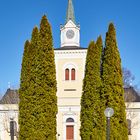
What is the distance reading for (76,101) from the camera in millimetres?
54094

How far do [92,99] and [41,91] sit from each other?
15.4 feet

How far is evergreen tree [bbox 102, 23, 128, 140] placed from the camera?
28531 millimetres

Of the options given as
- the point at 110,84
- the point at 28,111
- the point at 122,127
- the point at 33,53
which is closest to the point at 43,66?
the point at 33,53

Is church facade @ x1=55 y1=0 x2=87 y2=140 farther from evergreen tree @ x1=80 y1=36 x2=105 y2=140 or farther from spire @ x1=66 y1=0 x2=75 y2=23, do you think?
evergreen tree @ x1=80 y1=36 x2=105 y2=140

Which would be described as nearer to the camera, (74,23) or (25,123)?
(25,123)

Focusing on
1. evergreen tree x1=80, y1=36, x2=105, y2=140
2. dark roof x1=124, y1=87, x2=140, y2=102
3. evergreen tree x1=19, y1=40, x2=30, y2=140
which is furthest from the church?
evergreen tree x1=19, y1=40, x2=30, y2=140

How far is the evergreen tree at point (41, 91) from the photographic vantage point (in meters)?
26.5

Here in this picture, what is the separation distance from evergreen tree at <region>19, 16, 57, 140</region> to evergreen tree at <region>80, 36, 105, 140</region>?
3734mm

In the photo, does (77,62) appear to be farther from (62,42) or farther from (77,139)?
(77,139)

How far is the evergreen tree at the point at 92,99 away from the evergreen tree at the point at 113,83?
1019 millimetres

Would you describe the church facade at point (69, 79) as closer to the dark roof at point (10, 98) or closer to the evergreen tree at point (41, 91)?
the dark roof at point (10, 98)

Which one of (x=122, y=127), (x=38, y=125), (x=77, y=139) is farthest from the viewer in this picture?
(x=77, y=139)

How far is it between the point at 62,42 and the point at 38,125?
2944 cm

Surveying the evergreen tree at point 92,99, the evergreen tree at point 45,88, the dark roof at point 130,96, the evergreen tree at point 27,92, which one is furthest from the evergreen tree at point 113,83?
the dark roof at point 130,96
